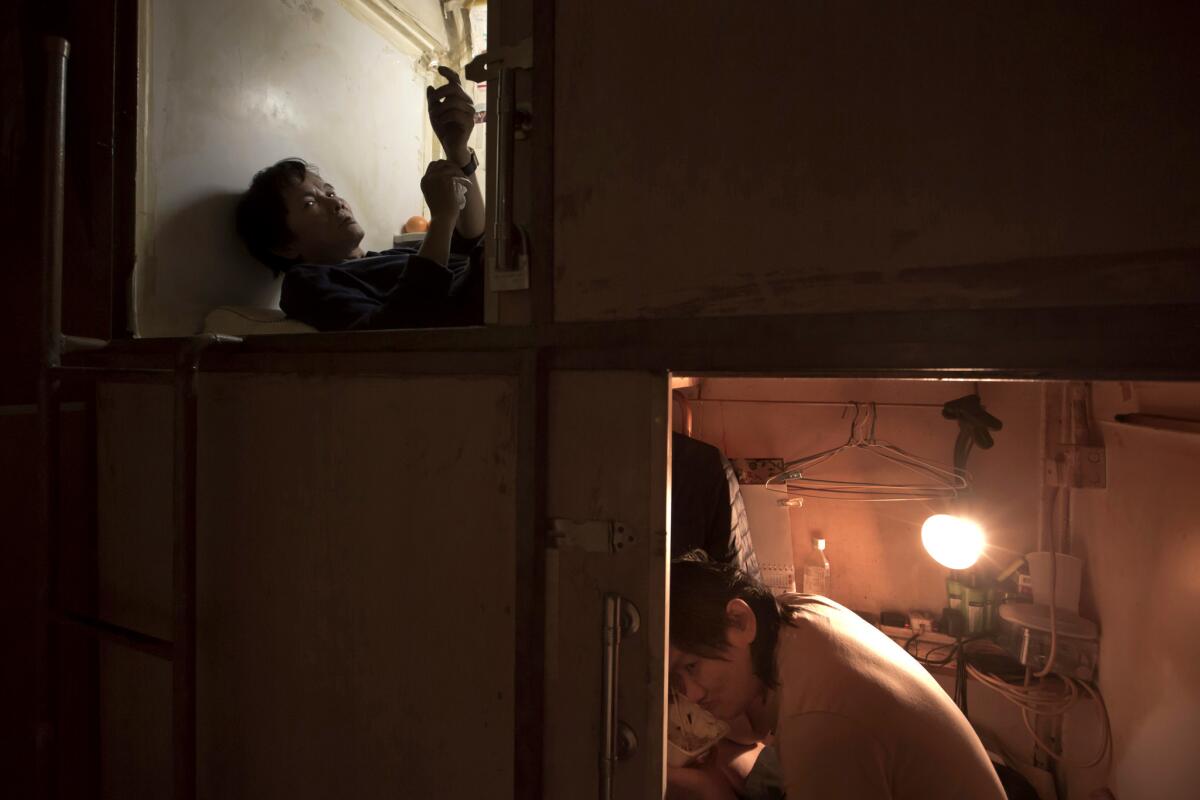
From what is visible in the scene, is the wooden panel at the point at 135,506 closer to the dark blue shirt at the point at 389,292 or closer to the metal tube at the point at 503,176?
the dark blue shirt at the point at 389,292

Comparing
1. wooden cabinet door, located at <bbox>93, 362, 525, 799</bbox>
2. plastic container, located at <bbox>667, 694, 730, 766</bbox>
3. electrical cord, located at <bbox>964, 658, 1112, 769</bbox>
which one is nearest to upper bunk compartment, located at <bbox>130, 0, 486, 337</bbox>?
wooden cabinet door, located at <bbox>93, 362, 525, 799</bbox>

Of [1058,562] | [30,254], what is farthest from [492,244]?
[1058,562]

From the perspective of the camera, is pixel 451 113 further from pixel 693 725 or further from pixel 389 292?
pixel 693 725

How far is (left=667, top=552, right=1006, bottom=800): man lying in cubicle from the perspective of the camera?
41.8 inches

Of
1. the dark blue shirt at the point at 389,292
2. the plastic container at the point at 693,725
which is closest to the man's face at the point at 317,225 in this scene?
the dark blue shirt at the point at 389,292

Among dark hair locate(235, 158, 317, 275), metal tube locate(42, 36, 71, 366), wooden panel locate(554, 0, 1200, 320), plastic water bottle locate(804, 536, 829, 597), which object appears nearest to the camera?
wooden panel locate(554, 0, 1200, 320)

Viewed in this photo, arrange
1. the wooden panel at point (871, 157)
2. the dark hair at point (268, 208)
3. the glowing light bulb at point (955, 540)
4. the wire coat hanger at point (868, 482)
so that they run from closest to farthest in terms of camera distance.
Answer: the wooden panel at point (871, 157)
the dark hair at point (268, 208)
the glowing light bulb at point (955, 540)
the wire coat hanger at point (868, 482)

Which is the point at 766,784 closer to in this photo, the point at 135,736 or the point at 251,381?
the point at 135,736

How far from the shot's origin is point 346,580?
896mm

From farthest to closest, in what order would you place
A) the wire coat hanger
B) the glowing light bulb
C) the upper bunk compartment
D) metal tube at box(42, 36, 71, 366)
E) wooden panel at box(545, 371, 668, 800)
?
the wire coat hanger, the glowing light bulb, the upper bunk compartment, metal tube at box(42, 36, 71, 366), wooden panel at box(545, 371, 668, 800)

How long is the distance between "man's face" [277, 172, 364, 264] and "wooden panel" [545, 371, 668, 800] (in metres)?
1.05

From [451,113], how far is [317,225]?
1.94 feet

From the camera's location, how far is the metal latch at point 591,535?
2.34 ft

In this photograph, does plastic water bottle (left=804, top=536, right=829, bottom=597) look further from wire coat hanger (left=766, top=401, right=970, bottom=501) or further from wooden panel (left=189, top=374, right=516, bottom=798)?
wooden panel (left=189, top=374, right=516, bottom=798)
